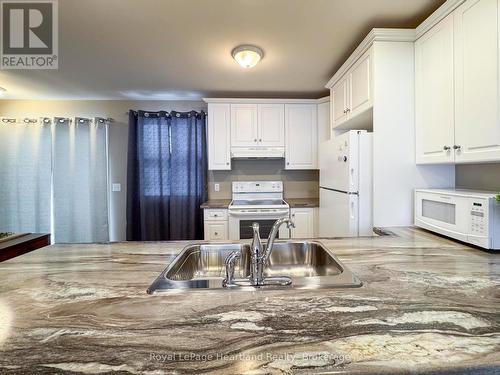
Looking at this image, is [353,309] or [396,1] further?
[396,1]

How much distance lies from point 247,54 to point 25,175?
11.5 feet

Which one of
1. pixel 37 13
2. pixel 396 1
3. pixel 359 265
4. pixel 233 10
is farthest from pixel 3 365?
pixel 396 1

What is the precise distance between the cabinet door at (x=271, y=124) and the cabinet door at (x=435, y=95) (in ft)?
5.69

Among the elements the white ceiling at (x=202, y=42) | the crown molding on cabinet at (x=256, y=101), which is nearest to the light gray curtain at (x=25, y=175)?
the white ceiling at (x=202, y=42)

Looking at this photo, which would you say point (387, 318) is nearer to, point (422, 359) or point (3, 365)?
point (422, 359)

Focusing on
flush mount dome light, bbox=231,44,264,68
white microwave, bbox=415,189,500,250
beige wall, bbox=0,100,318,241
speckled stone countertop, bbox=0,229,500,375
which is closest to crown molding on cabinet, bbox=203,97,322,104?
beige wall, bbox=0,100,318,241

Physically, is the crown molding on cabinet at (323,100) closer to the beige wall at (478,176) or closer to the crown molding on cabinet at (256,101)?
the crown molding on cabinet at (256,101)

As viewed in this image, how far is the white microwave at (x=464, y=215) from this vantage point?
116 centimetres

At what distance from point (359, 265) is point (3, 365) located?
108 centimetres

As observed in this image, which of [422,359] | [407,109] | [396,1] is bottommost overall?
[422,359]

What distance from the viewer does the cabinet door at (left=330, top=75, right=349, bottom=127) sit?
232cm

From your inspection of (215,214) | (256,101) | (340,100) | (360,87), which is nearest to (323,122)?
(340,100)

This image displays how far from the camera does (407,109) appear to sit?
1.77 m

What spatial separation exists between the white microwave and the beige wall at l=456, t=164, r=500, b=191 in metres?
0.32
